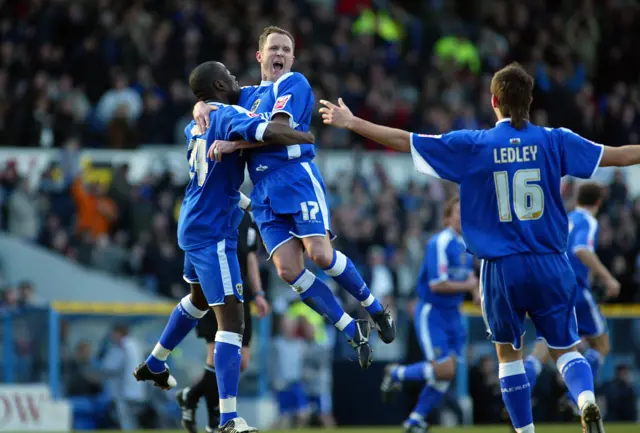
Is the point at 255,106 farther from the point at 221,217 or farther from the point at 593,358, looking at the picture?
the point at 593,358

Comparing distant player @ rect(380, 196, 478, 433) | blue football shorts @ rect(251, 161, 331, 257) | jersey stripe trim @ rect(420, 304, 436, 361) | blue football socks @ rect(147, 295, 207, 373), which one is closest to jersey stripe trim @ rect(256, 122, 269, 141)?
blue football shorts @ rect(251, 161, 331, 257)

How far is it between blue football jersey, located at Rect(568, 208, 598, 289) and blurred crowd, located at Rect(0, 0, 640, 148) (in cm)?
936

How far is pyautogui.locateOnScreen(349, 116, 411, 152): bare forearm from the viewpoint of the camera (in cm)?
752

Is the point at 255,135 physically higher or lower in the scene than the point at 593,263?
higher

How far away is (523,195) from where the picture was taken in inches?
297

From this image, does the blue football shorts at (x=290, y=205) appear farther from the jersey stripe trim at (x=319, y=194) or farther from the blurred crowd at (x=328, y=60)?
the blurred crowd at (x=328, y=60)

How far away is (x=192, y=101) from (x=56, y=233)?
12.7 ft

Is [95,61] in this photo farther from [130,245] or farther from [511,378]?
[511,378]

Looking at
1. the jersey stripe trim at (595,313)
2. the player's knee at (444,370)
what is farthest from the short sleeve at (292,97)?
the player's knee at (444,370)

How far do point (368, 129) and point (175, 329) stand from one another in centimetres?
262

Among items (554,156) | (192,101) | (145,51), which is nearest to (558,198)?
(554,156)

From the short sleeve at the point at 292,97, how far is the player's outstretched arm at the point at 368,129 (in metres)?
0.95

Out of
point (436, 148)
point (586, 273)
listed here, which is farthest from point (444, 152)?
point (586, 273)

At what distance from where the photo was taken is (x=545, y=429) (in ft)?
43.3
